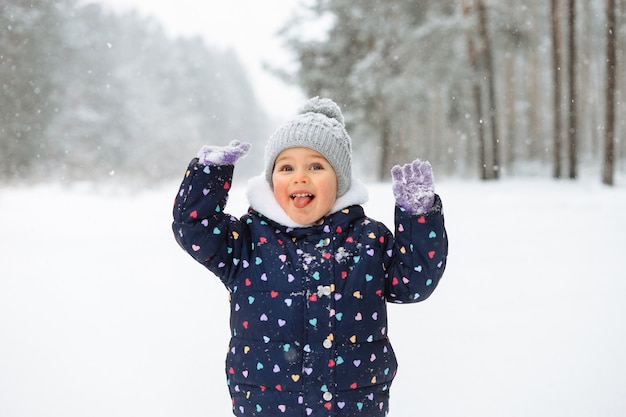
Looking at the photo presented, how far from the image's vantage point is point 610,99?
1004 centimetres

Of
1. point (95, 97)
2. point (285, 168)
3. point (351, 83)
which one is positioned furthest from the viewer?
point (95, 97)

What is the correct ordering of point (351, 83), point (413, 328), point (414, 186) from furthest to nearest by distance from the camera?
point (351, 83) < point (413, 328) < point (414, 186)

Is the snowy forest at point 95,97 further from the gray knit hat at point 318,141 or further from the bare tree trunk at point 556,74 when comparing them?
the gray knit hat at point 318,141

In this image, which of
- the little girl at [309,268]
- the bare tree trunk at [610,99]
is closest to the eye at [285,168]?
the little girl at [309,268]

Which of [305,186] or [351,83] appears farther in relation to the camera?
[351,83]

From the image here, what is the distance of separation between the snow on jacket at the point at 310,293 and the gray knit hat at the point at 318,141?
22cm

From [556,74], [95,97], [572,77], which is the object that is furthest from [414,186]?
[95,97]

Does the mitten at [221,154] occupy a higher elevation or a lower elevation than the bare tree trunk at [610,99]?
lower

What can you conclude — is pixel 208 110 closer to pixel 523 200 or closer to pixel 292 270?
pixel 523 200

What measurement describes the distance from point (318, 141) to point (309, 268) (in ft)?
1.64

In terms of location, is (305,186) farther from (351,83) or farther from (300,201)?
(351,83)

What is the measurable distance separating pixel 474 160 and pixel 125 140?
19.7 meters

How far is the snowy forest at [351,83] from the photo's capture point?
1344 centimetres

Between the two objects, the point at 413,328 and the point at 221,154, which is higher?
the point at 221,154
